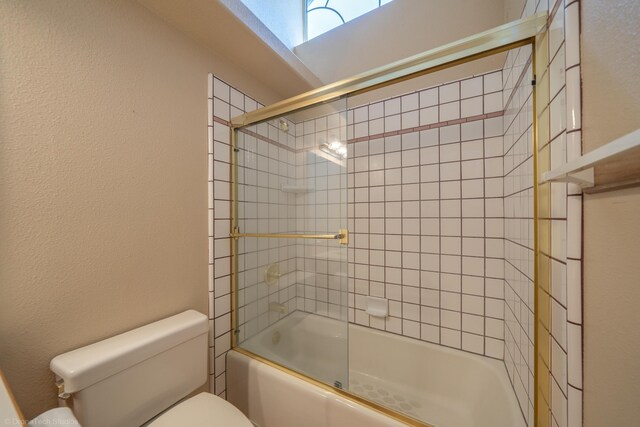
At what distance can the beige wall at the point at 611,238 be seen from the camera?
43 centimetres

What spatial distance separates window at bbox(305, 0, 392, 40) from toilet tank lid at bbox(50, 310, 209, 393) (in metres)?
2.21

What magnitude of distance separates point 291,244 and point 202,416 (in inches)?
34.5

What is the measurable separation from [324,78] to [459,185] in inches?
50.2

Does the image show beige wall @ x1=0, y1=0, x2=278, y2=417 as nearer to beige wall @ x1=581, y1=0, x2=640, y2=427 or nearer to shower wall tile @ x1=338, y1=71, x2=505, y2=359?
shower wall tile @ x1=338, y1=71, x2=505, y2=359

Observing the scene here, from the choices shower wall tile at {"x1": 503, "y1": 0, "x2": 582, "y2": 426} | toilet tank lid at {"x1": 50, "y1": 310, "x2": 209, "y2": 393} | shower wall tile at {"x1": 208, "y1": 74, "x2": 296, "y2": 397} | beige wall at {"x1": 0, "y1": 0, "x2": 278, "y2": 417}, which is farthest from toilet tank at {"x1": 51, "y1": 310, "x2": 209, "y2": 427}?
shower wall tile at {"x1": 503, "y1": 0, "x2": 582, "y2": 426}

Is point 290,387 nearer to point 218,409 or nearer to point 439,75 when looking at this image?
point 218,409

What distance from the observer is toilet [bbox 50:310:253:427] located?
720 millimetres

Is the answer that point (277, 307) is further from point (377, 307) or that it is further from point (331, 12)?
point (331, 12)

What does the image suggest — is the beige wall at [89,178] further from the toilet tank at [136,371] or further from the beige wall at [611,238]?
the beige wall at [611,238]

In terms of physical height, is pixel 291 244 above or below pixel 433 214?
below

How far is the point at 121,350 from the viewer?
793 mm

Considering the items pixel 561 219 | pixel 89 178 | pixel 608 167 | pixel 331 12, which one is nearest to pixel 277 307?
pixel 89 178

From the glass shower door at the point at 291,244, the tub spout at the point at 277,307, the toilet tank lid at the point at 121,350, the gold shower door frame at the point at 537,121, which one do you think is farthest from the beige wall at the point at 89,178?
the gold shower door frame at the point at 537,121

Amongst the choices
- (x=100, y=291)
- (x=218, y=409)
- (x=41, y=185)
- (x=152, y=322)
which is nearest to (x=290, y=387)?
(x=218, y=409)
